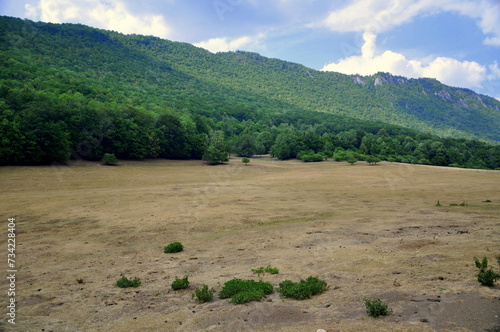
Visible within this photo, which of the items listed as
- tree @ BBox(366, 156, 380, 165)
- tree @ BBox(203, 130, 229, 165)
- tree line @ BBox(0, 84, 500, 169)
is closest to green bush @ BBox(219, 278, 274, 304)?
tree line @ BBox(0, 84, 500, 169)

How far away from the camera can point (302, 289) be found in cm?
930

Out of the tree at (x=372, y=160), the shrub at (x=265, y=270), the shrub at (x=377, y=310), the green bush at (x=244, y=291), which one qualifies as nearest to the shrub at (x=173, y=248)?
the shrub at (x=265, y=270)

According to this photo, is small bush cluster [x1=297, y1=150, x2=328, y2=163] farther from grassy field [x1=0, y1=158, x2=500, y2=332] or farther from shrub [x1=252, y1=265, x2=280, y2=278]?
shrub [x1=252, y1=265, x2=280, y2=278]

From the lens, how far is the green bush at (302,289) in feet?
30.0

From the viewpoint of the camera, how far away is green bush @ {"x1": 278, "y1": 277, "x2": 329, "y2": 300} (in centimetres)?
914

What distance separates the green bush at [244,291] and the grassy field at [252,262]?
25cm

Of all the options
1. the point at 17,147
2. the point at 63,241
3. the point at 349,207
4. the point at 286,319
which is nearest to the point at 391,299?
the point at 286,319

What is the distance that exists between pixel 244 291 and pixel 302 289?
69.7 inches

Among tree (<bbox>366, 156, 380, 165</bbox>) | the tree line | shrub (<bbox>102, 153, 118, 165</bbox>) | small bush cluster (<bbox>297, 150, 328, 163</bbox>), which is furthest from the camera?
small bush cluster (<bbox>297, 150, 328, 163</bbox>)

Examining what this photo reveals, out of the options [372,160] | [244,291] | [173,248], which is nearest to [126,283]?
[173,248]

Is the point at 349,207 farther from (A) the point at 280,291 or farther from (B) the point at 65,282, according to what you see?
(B) the point at 65,282

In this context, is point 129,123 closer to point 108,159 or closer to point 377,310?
point 108,159

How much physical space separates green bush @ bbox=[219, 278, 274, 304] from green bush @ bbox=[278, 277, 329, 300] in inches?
17.9

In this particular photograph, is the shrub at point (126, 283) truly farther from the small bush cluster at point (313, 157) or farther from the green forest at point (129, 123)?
the small bush cluster at point (313, 157)
